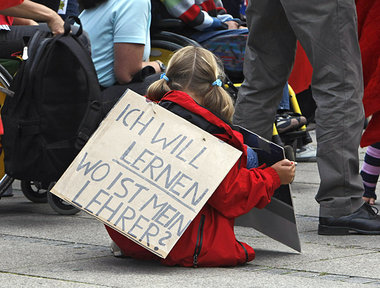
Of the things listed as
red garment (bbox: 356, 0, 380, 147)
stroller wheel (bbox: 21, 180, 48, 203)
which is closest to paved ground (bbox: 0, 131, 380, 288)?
stroller wheel (bbox: 21, 180, 48, 203)

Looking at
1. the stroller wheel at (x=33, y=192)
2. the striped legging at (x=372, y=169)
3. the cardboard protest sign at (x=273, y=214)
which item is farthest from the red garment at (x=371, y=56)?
the stroller wheel at (x=33, y=192)

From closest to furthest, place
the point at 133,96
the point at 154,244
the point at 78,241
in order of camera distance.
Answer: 1. the point at 154,244
2. the point at 133,96
3. the point at 78,241

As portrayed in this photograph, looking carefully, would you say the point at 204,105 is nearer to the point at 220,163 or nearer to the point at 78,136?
the point at 220,163

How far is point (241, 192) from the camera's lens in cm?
324

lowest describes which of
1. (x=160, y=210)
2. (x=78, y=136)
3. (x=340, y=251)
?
(x=340, y=251)

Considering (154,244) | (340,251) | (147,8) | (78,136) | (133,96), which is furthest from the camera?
(147,8)

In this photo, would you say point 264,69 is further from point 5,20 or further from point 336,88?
point 5,20

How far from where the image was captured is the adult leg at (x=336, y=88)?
3895mm

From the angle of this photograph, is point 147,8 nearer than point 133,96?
No

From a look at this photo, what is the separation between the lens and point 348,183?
3.95m

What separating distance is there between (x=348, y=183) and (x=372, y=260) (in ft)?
2.22

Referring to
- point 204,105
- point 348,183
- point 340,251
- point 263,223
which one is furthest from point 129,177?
point 348,183

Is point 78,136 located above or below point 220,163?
below

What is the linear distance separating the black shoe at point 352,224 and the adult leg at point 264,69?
24.5 inches
